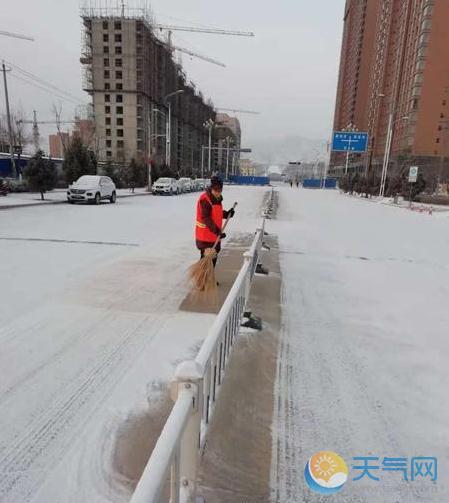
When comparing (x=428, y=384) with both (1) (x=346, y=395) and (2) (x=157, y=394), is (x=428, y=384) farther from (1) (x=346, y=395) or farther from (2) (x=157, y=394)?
(2) (x=157, y=394)

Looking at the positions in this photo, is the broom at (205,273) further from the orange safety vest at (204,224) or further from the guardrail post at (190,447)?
the guardrail post at (190,447)

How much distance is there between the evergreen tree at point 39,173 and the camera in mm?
20797

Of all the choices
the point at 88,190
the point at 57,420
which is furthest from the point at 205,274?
the point at 88,190

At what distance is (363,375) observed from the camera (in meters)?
3.80

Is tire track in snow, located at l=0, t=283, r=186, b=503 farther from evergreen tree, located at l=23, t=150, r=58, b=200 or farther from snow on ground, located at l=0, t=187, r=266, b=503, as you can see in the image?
evergreen tree, located at l=23, t=150, r=58, b=200

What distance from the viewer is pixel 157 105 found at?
87.6m

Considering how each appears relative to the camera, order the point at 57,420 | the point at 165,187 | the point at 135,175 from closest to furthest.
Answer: the point at 57,420, the point at 165,187, the point at 135,175

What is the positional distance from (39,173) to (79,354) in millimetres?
19727

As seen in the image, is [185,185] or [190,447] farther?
[185,185]

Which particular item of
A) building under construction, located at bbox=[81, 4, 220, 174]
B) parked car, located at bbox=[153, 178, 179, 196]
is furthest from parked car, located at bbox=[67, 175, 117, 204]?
building under construction, located at bbox=[81, 4, 220, 174]

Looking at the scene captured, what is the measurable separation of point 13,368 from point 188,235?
27.0 feet

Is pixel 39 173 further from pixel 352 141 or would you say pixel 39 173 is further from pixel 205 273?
pixel 352 141

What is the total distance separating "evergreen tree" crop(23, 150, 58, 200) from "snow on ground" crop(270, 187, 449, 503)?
17458mm

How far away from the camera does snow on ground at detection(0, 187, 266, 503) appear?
246 cm
